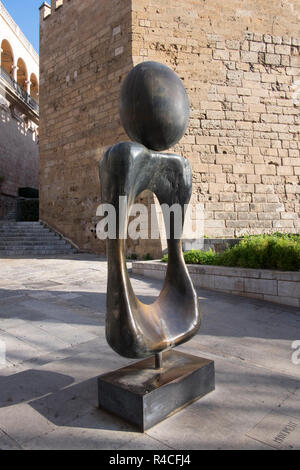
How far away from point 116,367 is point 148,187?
50.5 inches

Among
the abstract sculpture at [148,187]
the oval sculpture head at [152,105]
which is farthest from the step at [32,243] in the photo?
the oval sculpture head at [152,105]

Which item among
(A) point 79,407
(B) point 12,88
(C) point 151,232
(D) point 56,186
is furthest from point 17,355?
(B) point 12,88

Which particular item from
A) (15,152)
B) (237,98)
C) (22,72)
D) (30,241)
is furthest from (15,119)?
(237,98)

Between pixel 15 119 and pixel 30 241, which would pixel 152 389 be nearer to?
pixel 30 241

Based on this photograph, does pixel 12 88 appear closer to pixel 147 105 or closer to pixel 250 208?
pixel 250 208

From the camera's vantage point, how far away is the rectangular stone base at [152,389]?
1554mm

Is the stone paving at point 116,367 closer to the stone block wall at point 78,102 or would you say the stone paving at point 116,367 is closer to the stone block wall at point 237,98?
the stone block wall at point 237,98

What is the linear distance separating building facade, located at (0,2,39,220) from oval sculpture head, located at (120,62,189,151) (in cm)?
1729

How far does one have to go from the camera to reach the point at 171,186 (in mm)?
2084

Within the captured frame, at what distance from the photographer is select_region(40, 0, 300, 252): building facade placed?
8.88 m

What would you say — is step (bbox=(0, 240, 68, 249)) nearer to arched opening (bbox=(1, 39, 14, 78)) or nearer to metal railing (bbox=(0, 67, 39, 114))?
metal railing (bbox=(0, 67, 39, 114))

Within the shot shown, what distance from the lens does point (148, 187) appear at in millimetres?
1963

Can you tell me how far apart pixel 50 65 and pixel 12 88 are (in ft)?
27.6

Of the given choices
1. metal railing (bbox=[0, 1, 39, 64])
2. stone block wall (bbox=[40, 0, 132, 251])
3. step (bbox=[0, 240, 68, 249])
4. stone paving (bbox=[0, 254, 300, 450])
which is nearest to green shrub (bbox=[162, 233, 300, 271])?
stone paving (bbox=[0, 254, 300, 450])
